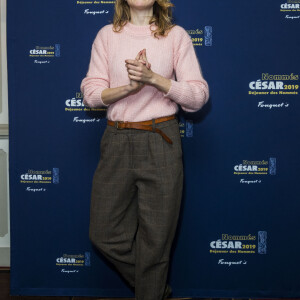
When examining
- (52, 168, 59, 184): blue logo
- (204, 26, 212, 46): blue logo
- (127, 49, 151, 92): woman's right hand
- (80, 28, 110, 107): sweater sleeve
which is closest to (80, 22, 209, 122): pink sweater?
(80, 28, 110, 107): sweater sleeve

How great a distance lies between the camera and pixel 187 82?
5.93 ft

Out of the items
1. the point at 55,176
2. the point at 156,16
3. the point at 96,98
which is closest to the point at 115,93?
the point at 96,98

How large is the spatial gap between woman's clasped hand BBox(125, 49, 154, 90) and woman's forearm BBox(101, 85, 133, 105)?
0.04m

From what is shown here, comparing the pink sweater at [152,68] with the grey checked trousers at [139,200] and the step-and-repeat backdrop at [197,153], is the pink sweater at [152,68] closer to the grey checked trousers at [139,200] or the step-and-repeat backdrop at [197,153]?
the grey checked trousers at [139,200]

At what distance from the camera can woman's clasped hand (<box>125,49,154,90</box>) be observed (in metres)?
1.62

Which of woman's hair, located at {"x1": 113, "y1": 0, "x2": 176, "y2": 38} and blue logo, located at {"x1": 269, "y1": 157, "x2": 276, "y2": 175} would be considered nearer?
woman's hair, located at {"x1": 113, "y1": 0, "x2": 176, "y2": 38}

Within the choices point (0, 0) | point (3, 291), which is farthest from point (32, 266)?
point (0, 0)

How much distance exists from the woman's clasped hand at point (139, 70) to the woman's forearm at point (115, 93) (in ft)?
0.12

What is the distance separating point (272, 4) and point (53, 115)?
4.38 feet

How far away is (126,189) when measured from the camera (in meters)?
1.88

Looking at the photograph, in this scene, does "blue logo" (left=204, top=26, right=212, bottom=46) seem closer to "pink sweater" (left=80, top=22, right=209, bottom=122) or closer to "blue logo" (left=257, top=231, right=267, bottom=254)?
"pink sweater" (left=80, top=22, right=209, bottom=122)

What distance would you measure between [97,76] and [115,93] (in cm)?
18

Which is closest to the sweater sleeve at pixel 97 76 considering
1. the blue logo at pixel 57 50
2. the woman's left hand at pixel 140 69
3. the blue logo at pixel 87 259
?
the woman's left hand at pixel 140 69

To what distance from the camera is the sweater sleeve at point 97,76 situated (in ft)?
5.95
